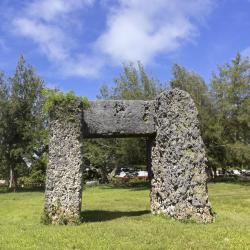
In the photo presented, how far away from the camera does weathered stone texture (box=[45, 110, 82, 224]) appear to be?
1482cm

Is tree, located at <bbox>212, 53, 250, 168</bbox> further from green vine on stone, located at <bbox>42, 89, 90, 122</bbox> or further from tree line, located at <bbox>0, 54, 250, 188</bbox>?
green vine on stone, located at <bbox>42, 89, 90, 122</bbox>

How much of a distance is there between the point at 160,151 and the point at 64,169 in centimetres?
361

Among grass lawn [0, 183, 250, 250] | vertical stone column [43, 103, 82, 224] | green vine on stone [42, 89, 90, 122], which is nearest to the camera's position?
grass lawn [0, 183, 250, 250]

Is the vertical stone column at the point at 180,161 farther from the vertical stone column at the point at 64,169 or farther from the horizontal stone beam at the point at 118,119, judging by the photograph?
the vertical stone column at the point at 64,169

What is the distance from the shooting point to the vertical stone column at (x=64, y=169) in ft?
48.6

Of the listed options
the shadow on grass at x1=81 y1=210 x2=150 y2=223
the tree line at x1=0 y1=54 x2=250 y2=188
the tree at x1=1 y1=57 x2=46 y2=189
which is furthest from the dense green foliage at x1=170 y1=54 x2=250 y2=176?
the shadow on grass at x1=81 y1=210 x2=150 y2=223

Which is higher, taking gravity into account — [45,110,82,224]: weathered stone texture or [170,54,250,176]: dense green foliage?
[170,54,250,176]: dense green foliage

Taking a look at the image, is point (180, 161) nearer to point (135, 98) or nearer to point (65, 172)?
point (65, 172)

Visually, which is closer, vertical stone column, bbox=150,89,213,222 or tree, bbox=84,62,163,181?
vertical stone column, bbox=150,89,213,222

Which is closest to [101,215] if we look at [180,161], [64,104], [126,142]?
[180,161]

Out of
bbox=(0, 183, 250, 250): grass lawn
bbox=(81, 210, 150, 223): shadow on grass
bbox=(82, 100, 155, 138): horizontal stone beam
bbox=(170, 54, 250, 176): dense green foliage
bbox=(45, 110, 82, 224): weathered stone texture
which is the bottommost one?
bbox=(0, 183, 250, 250): grass lawn

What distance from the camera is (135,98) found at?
115 feet

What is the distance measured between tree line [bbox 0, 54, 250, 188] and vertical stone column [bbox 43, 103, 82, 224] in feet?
65.9

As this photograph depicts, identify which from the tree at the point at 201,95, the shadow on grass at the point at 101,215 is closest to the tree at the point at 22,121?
the tree at the point at 201,95
